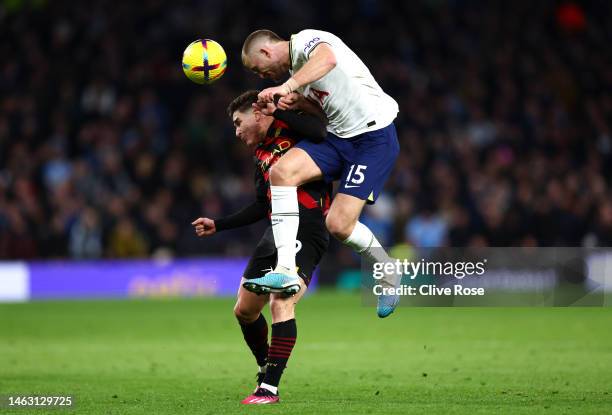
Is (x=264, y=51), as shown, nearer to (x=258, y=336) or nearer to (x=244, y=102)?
(x=244, y=102)

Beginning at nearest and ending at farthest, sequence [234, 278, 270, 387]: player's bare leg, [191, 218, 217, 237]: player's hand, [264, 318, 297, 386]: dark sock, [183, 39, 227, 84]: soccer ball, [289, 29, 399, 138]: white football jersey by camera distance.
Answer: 1. [264, 318, 297, 386]: dark sock
2. [289, 29, 399, 138]: white football jersey
3. [234, 278, 270, 387]: player's bare leg
4. [183, 39, 227, 84]: soccer ball
5. [191, 218, 217, 237]: player's hand

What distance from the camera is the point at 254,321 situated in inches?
328

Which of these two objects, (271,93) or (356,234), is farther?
(356,234)

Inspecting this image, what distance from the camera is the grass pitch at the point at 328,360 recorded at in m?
7.89

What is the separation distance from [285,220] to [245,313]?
0.84m

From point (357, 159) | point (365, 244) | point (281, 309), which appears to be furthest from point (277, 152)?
point (281, 309)

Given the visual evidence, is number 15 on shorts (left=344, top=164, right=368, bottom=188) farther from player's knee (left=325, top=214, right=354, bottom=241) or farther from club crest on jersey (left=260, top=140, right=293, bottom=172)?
club crest on jersey (left=260, top=140, right=293, bottom=172)

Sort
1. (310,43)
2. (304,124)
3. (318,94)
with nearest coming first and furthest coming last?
1. (310,43)
2. (304,124)
3. (318,94)

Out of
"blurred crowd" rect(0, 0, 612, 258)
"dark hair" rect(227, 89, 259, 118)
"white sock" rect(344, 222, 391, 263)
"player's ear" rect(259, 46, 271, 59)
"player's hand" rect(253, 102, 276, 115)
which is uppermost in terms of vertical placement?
"blurred crowd" rect(0, 0, 612, 258)

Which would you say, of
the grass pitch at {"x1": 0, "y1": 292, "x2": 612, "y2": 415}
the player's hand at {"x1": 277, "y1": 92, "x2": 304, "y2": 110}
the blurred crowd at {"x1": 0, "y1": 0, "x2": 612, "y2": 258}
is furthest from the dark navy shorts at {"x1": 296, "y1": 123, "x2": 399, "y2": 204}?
the blurred crowd at {"x1": 0, "y1": 0, "x2": 612, "y2": 258}

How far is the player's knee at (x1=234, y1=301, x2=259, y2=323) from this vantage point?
8180 mm

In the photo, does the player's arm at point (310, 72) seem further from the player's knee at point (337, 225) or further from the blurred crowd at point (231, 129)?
the blurred crowd at point (231, 129)

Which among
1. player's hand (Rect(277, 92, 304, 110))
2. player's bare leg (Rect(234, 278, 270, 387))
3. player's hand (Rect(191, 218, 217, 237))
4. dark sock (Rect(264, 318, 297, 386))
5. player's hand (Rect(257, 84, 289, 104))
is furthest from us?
player's hand (Rect(191, 218, 217, 237))

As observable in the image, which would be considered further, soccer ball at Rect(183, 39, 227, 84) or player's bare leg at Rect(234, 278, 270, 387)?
soccer ball at Rect(183, 39, 227, 84)
